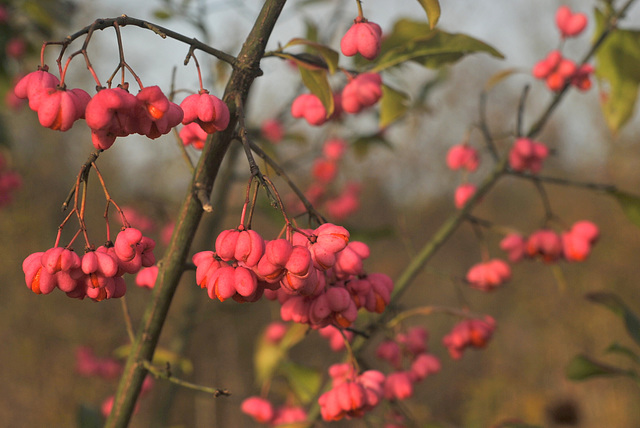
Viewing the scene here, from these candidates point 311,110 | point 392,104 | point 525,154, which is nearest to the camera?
point 311,110

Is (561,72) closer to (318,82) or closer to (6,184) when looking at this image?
(318,82)

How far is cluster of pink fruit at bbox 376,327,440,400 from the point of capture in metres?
1.22

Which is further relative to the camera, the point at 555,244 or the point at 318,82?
the point at 555,244

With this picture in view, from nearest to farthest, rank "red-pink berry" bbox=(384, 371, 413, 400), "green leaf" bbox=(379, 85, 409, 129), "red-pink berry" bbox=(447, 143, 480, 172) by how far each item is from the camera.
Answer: "green leaf" bbox=(379, 85, 409, 129) < "red-pink berry" bbox=(384, 371, 413, 400) < "red-pink berry" bbox=(447, 143, 480, 172)

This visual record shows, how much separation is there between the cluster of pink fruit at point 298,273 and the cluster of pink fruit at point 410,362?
1.87 ft

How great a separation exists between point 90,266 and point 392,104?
2.20 feet

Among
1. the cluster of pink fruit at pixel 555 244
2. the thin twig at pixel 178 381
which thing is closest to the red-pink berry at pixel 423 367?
the cluster of pink fruit at pixel 555 244

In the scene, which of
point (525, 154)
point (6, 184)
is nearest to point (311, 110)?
point (525, 154)

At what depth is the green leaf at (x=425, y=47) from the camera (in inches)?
37.3

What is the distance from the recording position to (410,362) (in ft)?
4.47

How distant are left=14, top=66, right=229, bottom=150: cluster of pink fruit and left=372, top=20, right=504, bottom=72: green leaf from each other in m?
0.53

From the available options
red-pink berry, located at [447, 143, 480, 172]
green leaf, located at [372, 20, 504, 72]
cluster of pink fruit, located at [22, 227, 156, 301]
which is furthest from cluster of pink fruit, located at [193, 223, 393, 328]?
red-pink berry, located at [447, 143, 480, 172]

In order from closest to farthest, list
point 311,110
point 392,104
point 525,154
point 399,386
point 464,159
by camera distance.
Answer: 1. point 311,110
2. point 392,104
3. point 399,386
4. point 525,154
5. point 464,159

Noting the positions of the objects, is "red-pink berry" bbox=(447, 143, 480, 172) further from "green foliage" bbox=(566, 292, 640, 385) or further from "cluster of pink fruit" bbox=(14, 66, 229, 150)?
"cluster of pink fruit" bbox=(14, 66, 229, 150)
